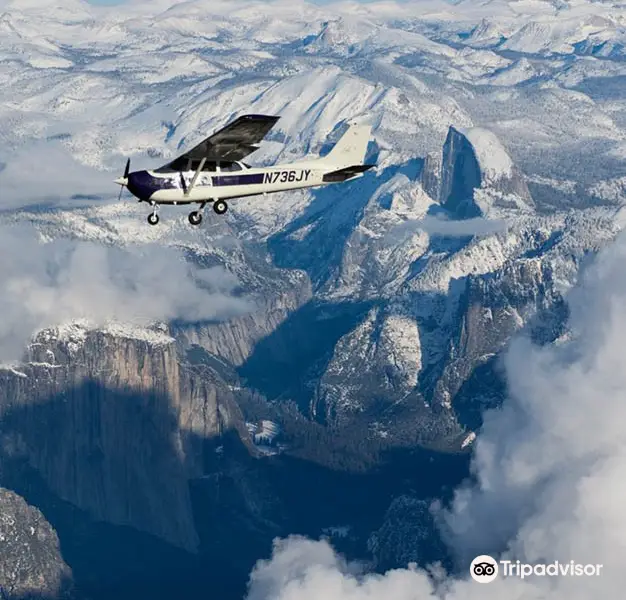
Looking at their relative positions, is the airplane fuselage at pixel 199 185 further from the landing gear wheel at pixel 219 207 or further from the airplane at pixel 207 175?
the landing gear wheel at pixel 219 207

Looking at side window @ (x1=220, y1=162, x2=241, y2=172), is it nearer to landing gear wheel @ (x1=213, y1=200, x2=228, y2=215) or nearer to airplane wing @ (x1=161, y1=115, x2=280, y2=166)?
airplane wing @ (x1=161, y1=115, x2=280, y2=166)

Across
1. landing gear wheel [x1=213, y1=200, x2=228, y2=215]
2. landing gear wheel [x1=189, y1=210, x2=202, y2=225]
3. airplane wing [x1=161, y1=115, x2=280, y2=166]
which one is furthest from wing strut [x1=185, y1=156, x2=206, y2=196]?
landing gear wheel [x1=213, y1=200, x2=228, y2=215]

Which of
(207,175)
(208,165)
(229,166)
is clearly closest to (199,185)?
(207,175)

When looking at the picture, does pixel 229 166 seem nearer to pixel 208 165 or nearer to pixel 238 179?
pixel 238 179

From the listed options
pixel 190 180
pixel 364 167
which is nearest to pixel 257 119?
pixel 190 180

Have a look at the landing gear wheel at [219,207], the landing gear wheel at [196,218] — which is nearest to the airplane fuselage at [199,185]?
the landing gear wheel at [219,207]

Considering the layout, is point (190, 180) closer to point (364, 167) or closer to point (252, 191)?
point (252, 191)

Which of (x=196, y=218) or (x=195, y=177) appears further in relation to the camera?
(x=195, y=177)
